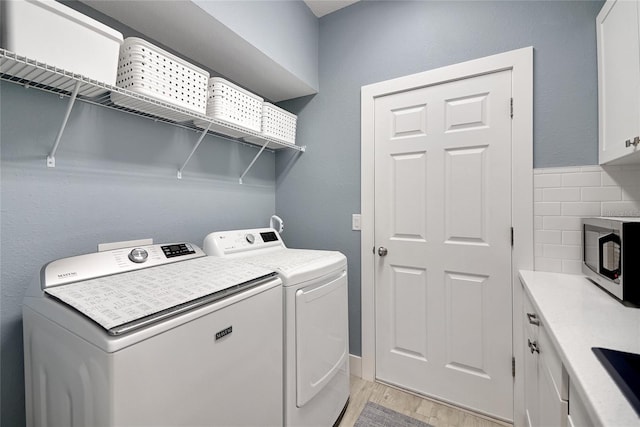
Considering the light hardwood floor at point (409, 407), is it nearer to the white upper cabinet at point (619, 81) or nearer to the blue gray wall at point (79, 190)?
the blue gray wall at point (79, 190)

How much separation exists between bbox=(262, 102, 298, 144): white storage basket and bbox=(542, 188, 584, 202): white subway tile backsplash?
171cm

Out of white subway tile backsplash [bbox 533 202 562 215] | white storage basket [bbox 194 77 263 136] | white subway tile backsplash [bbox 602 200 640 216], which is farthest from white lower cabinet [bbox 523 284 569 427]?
white storage basket [bbox 194 77 263 136]

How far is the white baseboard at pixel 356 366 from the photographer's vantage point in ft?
6.84

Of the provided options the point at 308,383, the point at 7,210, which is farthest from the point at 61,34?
the point at 308,383

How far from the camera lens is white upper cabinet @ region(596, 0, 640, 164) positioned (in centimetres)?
109

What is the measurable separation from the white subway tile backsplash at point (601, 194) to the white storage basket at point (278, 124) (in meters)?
1.87

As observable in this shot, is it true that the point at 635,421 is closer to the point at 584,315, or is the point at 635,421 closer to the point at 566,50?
the point at 584,315

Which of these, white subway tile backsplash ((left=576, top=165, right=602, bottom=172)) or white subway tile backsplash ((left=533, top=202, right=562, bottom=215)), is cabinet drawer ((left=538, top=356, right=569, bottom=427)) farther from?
white subway tile backsplash ((left=576, top=165, right=602, bottom=172))

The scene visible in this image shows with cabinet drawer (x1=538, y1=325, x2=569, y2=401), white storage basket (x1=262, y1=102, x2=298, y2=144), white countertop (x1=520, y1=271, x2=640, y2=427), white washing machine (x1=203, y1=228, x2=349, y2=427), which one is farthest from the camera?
white storage basket (x1=262, y1=102, x2=298, y2=144)

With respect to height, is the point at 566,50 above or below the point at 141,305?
above

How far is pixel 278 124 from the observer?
2029mm

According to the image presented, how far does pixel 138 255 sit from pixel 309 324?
2.88 ft

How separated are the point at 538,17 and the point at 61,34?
2.31 meters

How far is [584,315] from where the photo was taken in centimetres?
96
